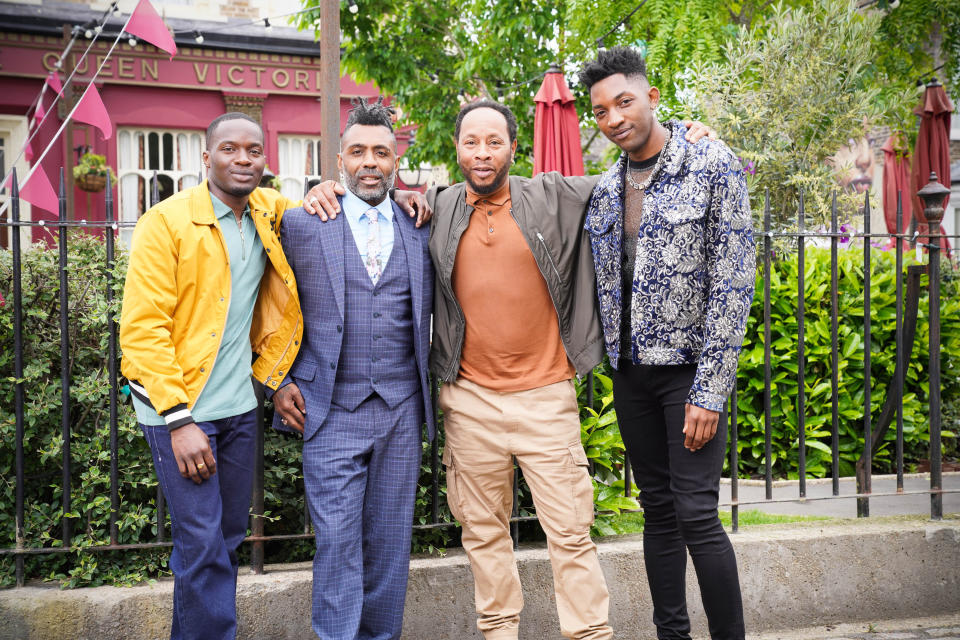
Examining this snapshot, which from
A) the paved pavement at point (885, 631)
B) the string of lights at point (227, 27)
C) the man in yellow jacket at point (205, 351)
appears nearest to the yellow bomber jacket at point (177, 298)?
the man in yellow jacket at point (205, 351)

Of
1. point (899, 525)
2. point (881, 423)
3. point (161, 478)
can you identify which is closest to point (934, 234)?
point (881, 423)

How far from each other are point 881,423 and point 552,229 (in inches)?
105

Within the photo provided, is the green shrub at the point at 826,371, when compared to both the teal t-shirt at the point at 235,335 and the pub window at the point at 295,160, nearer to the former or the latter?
the teal t-shirt at the point at 235,335

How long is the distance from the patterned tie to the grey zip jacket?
0.73 feet

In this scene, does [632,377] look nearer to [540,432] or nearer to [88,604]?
[540,432]

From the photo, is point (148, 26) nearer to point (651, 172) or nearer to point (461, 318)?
point (461, 318)

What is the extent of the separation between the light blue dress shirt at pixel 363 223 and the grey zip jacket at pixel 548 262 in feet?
0.59

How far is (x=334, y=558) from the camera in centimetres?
285

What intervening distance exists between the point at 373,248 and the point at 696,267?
3.93ft

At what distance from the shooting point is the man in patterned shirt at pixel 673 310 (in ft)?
8.96

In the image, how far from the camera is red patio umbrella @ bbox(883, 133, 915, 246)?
976 cm

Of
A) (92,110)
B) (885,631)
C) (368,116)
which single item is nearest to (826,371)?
(885,631)

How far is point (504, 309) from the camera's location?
3014mm

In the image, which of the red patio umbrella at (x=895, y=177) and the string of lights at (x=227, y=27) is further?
the string of lights at (x=227, y=27)
